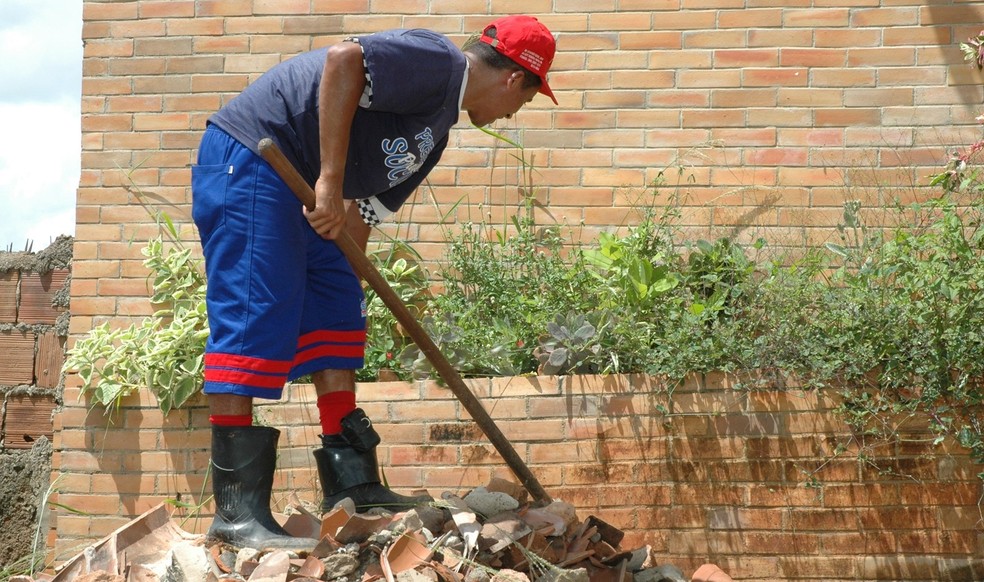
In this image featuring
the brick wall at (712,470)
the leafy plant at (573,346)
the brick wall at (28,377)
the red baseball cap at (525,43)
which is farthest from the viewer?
the brick wall at (28,377)

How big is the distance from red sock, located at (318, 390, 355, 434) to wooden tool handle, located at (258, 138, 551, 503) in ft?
0.97

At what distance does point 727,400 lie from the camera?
387 cm

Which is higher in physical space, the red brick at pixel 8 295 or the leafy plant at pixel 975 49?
the leafy plant at pixel 975 49

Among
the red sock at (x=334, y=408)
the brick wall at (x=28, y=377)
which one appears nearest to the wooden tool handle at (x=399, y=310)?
the red sock at (x=334, y=408)

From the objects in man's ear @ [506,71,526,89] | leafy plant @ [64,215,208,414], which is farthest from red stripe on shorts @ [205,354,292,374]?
leafy plant @ [64,215,208,414]

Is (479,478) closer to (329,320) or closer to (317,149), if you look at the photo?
(329,320)

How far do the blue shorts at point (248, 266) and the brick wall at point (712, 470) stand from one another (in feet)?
3.79

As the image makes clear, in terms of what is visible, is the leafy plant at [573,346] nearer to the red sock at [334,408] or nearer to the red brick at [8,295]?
the red sock at [334,408]

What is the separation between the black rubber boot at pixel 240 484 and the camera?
289 cm

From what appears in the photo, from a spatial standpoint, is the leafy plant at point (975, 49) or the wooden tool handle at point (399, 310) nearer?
the wooden tool handle at point (399, 310)

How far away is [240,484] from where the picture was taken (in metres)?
2.92

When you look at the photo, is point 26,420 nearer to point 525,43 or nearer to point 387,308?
point 387,308

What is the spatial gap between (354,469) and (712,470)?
1416 millimetres

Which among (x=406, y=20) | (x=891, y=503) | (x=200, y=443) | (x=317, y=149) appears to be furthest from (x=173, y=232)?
(x=891, y=503)
